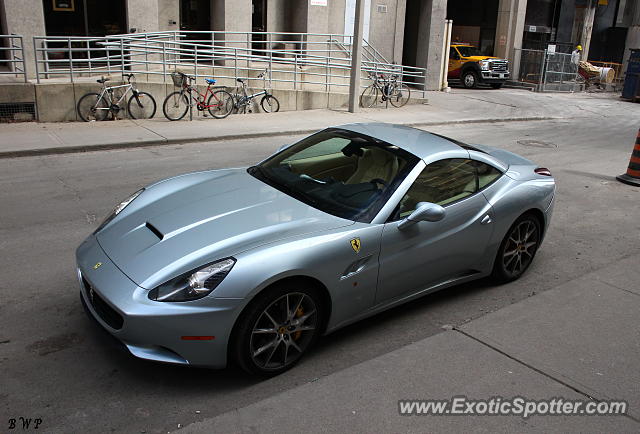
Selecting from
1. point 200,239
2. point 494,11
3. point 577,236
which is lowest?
point 577,236

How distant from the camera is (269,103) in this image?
16859 millimetres

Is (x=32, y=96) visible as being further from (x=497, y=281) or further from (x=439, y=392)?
Result: (x=439, y=392)

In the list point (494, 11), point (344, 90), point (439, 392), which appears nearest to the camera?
point (439, 392)

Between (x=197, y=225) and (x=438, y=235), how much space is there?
1868mm

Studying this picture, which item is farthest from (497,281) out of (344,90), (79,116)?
(344,90)

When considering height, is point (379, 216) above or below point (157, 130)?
above

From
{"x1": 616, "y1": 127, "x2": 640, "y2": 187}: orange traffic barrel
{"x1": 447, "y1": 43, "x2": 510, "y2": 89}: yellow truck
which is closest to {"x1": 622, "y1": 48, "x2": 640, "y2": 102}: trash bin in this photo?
{"x1": 447, "y1": 43, "x2": 510, "y2": 89}: yellow truck

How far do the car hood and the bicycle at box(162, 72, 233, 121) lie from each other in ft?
33.7

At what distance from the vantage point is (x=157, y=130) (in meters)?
13.1

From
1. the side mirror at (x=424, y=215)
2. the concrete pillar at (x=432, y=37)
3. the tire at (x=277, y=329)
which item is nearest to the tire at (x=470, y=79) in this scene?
the concrete pillar at (x=432, y=37)

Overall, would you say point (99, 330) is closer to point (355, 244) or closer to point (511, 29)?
point (355, 244)

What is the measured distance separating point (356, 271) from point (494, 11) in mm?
33204

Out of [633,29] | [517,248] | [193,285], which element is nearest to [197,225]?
[193,285]

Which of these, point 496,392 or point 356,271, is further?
point 356,271
